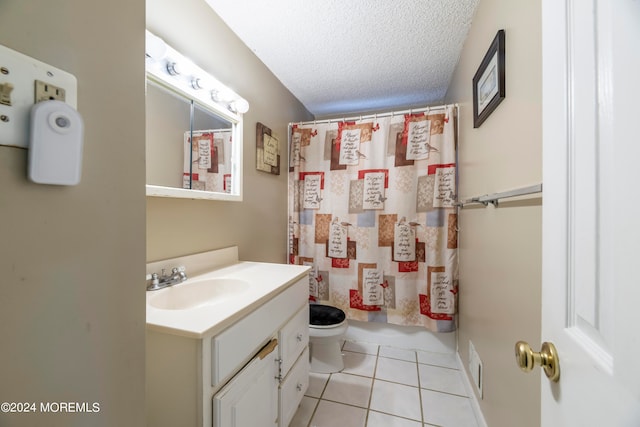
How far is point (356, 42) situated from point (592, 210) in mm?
1686

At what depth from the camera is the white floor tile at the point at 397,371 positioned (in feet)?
5.45

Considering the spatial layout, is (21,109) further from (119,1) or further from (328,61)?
(328,61)

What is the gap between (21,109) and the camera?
32 cm

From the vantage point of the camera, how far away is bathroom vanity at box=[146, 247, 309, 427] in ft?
2.32

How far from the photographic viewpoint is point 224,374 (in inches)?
29.9

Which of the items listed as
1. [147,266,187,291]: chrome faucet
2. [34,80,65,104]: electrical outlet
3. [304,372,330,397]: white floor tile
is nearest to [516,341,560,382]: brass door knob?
[34,80,65,104]: electrical outlet

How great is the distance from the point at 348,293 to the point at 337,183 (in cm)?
97

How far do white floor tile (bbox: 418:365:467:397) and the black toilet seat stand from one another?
68 centimetres

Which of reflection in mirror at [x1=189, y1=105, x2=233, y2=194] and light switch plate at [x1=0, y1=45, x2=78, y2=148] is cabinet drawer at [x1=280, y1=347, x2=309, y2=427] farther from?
light switch plate at [x1=0, y1=45, x2=78, y2=148]

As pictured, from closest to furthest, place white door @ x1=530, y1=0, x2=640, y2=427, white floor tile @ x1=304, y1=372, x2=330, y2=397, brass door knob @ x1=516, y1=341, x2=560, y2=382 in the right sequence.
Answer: white door @ x1=530, y1=0, x2=640, y2=427, brass door knob @ x1=516, y1=341, x2=560, y2=382, white floor tile @ x1=304, y1=372, x2=330, y2=397

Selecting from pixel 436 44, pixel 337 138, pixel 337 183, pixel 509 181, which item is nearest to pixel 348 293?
pixel 337 183

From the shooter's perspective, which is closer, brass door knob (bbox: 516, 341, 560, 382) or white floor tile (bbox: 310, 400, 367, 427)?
brass door knob (bbox: 516, 341, 560, 382)

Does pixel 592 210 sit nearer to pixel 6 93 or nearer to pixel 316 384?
pixel 6 93

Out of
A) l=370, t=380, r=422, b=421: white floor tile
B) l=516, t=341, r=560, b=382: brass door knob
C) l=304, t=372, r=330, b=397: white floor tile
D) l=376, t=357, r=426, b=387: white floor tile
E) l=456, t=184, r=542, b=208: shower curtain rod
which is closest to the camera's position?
l=516, t=341, r=560, b=382: brass door knob
